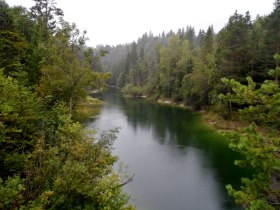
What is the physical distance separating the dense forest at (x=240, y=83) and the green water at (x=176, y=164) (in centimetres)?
335

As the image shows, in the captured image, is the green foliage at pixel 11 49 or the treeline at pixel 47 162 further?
the green foliage at pixel 11 49

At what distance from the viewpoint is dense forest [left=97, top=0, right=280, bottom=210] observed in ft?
25.6

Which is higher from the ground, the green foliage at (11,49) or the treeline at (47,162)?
the green foliage at (11,49)

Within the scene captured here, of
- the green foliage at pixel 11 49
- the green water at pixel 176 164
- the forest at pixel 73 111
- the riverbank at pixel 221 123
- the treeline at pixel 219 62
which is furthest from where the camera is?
the treeline at pixel 219 62

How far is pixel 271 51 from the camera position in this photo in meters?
37.9

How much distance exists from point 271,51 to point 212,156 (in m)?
20.2

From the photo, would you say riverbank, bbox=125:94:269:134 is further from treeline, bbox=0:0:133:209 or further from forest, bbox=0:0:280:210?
treeline, bbox=0:0:133:209

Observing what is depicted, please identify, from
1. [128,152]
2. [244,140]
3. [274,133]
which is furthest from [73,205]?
[128,152]

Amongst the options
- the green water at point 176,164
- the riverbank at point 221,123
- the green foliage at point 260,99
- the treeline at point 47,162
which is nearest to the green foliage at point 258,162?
the green foliage at point 260,99

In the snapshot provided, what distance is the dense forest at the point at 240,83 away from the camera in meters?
7.81

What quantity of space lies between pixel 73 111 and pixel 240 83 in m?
15.5

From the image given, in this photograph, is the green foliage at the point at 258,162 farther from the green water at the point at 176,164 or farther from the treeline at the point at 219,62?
the treeline at the point at 219,62

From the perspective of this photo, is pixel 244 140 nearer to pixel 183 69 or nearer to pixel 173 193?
pixel 173 193

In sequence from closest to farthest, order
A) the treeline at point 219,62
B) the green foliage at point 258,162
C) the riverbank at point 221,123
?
the green foliage at point 258,162, the riverbank at point 221,123, the treeline at point 219,62
